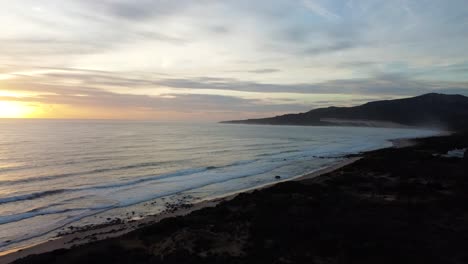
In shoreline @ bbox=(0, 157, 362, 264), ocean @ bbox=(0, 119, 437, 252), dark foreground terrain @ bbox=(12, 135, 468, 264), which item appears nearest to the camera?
dark foreground terrain @ bbox=(12, 135, 468, 264)

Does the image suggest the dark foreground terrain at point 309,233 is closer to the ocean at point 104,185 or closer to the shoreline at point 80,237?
the shoreline at point 80,237

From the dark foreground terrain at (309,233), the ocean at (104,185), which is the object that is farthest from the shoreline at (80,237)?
the dark foreground terrain at (309,233)

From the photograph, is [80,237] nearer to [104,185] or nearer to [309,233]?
[309,233]

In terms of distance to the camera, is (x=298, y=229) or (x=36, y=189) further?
(x=36, y=189)

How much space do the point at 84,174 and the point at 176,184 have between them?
834 centimetres

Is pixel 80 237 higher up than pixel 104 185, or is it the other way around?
pixel 80 237

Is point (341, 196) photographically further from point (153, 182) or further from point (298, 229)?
point (153, 182)

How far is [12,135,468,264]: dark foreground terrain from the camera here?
9.84 metres

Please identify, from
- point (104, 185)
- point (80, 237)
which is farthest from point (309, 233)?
point (104, 185)

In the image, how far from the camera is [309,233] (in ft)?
38.2

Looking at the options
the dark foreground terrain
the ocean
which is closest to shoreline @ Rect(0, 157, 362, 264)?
the ocean

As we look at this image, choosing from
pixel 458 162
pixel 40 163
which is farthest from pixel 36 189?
pixel 458 162

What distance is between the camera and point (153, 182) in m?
26.7

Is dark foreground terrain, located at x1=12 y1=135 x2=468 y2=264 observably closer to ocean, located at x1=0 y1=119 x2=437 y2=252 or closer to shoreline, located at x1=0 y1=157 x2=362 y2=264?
shoreline, located at x1=0 y1=157 x2=362 y2=264
